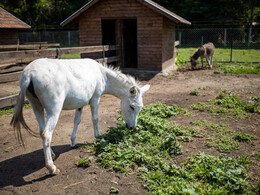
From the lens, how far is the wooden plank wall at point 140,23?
1090cm

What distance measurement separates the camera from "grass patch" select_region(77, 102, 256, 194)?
115 inches

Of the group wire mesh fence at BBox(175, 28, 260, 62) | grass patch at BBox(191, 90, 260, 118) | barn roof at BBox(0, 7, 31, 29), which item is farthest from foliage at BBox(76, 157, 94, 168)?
wire mesh fence at BBox(175, 28, 260, 62)

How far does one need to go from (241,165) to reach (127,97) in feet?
7.40

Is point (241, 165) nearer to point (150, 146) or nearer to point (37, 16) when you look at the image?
point (150, 146)

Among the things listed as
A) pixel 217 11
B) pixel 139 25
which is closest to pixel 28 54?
pixel 139 25

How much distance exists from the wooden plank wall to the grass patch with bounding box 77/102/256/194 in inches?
275

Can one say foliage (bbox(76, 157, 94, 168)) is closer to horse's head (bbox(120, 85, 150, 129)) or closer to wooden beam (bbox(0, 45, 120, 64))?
horse's head (bbox(120, 85, 150, 129))

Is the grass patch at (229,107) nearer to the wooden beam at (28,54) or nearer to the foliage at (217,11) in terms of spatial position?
the wooden beam at (28,54)

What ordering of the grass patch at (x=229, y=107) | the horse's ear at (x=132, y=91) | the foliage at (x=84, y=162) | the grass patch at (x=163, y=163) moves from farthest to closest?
1. the grass patch at (x=229, y=107)
2. the horse's ear at (x=132, y=91)
3. the foliage at (x=84, y=162)
4. the grass patch at (x=163, y=163)

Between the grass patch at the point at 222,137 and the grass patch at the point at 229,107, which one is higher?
the grass patch at the point at 229,107

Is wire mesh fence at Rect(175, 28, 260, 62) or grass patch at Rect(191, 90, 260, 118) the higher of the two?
wire mesh fence at Rect(175, 28, 260, 62)

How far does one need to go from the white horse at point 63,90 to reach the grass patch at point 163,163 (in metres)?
0.37

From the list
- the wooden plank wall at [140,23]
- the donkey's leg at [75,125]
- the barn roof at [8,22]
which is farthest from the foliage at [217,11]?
the donkey's leg at [75,125]

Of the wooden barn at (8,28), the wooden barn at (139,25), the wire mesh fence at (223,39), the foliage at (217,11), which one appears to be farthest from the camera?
the foliage at (217,11)
